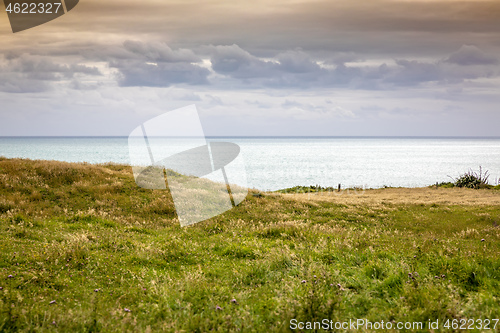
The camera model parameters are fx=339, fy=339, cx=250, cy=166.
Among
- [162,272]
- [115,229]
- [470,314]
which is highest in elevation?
[470,314]

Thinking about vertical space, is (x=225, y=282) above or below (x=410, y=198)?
above

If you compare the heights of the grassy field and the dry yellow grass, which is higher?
the grassy field

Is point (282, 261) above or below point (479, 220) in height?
above

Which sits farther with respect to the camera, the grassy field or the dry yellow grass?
the dry yellow grass

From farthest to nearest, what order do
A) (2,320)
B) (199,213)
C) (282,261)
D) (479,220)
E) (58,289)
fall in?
1. (479,220)
2. (199,213)
3. (282,261)
4. (58,289)
5. (2,320)

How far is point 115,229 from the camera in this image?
14.5 metres

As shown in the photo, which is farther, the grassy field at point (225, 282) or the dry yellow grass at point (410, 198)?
the dry yellow grass at point (410, 198)

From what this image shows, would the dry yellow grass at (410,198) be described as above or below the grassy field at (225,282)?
below

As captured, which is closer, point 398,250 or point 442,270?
point 442,270

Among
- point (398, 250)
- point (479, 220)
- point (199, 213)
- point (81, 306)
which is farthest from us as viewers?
point (479, 220)

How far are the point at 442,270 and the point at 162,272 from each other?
6.26 meters

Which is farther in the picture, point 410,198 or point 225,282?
point 410,198

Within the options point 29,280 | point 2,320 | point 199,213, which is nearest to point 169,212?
point 199,213

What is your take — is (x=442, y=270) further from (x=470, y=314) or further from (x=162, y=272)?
(x=162, y=272)
